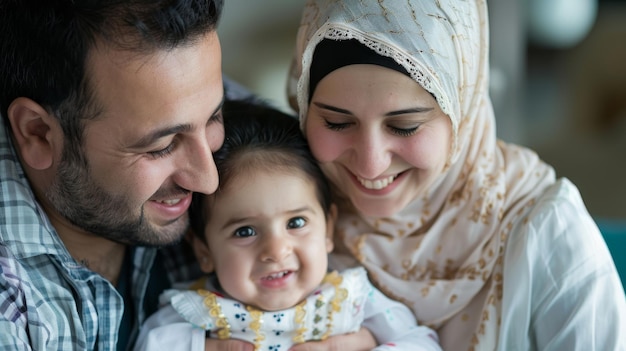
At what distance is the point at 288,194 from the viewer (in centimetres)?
160

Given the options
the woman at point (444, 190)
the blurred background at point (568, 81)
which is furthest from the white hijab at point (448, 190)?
the blurred background at point (568, 81)

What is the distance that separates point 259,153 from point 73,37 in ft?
1.43

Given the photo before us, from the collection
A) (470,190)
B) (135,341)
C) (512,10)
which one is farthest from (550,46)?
(135,341)

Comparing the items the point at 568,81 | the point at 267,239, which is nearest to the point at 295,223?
the point at 267,239

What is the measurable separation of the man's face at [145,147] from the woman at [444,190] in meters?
0.24

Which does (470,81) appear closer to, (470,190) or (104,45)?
(470,190)

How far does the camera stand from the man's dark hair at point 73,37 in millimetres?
1430

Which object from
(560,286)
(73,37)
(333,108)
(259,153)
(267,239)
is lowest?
(560,286)

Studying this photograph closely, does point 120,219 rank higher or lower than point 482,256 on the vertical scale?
higher

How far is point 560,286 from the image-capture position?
161 centimetres

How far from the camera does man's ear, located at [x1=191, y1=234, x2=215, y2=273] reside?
67.1 inches

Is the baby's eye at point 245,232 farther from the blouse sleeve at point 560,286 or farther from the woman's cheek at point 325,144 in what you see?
the blouse sleeve at point 560,286

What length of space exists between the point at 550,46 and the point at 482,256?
3534 millimetres

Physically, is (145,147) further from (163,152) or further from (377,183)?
(377,183)
